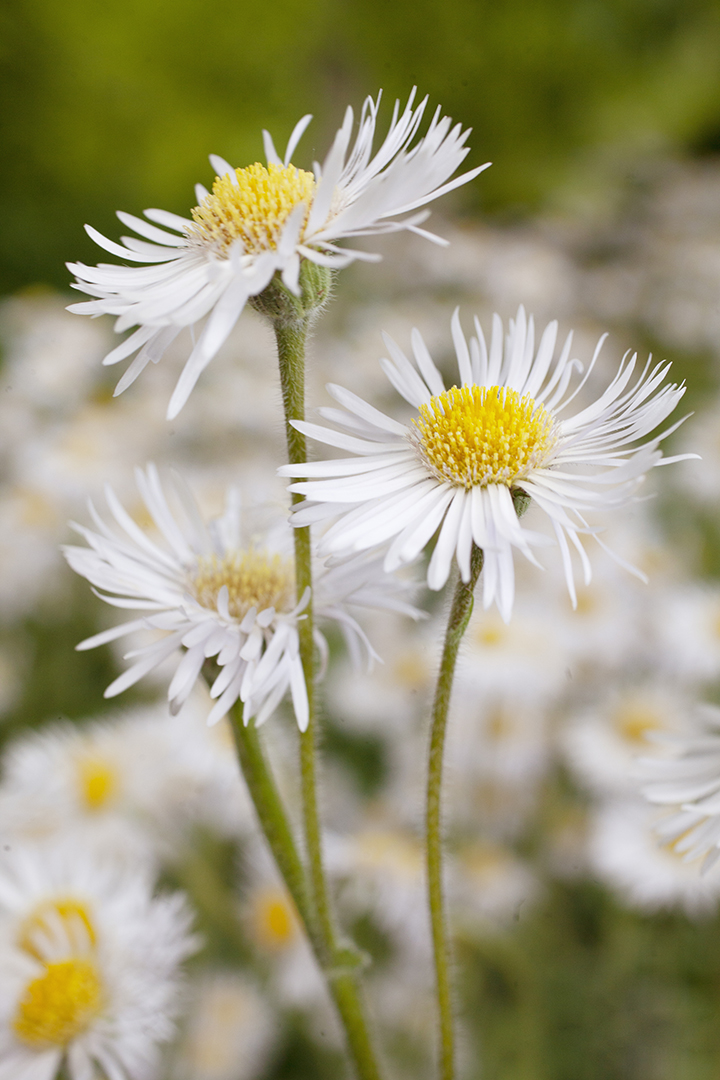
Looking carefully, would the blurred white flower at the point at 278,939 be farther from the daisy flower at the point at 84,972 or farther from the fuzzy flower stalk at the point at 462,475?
the fuzzy flower stalk at the point at 462,475

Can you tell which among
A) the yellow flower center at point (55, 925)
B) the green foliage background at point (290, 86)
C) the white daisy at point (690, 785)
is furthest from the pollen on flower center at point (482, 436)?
the green foliage background at point (290, 86)

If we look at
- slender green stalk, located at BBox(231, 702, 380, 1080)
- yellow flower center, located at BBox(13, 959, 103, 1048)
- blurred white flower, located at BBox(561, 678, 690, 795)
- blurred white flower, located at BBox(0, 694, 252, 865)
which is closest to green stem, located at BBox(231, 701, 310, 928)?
slender green stalk, located at BBox(231, 702, 380, 1080)


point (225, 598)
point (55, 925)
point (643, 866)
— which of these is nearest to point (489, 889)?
point (643, 866)

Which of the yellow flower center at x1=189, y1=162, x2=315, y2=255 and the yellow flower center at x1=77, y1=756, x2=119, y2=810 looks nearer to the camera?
the yellow flower center at x1=189, y1=162, x2=315, y2=255

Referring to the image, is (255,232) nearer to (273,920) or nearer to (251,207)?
(251,207)

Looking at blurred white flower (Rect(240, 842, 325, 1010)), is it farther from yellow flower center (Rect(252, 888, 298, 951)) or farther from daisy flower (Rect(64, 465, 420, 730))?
daisy flower (Rect(64, 465, 420, 730))

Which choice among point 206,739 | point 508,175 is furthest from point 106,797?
point 508,175

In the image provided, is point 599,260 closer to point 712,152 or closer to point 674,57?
point 712,152
